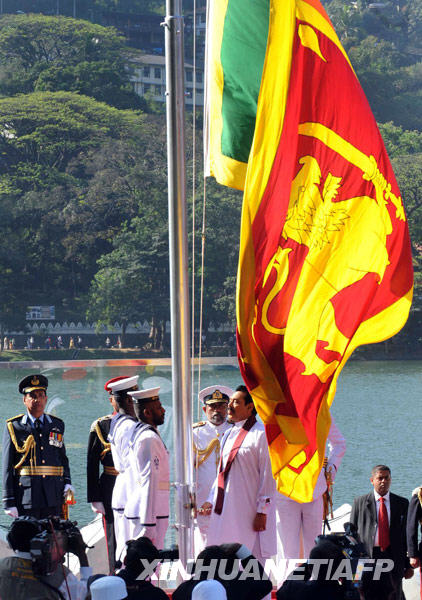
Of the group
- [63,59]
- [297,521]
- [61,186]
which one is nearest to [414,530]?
[297,521]

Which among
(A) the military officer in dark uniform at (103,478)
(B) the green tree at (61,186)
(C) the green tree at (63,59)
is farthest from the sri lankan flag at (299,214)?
(C) the green tree at (63,59)

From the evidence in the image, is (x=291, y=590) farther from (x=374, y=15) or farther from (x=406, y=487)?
(x=374, y=15)

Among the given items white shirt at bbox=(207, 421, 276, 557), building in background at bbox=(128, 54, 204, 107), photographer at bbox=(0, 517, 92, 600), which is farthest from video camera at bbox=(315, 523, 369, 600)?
building in background at bbox=(128, 54, 204, 107)

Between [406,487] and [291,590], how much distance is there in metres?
15.8

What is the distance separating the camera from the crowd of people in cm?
202

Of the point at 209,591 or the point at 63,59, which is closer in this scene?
the point at 209,591

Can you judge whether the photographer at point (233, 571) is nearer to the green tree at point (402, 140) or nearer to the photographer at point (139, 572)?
the photographer at point (139, 572)

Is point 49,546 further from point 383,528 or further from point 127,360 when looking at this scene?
point 127,360

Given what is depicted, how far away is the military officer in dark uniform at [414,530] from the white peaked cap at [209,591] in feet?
5.29

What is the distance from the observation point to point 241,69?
3084 millimetres

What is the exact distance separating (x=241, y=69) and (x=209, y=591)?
1819mm

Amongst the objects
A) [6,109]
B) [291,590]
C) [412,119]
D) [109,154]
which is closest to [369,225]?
[291,590]

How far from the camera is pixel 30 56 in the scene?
44.4 meters

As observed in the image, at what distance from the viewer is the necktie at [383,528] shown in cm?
343
